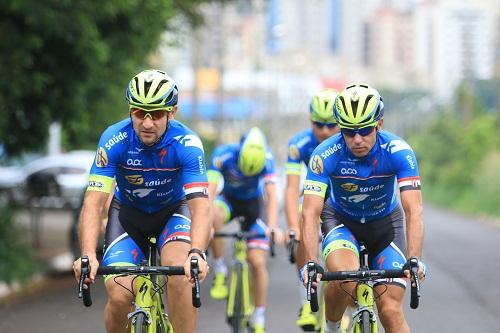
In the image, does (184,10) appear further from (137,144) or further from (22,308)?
(137,144)

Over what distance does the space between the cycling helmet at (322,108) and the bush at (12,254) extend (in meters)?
6.92

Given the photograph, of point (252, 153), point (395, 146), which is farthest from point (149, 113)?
point (252, 153)

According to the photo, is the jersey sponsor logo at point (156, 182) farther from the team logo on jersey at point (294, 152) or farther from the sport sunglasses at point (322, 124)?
the team logo on jersey at point (294, 152)

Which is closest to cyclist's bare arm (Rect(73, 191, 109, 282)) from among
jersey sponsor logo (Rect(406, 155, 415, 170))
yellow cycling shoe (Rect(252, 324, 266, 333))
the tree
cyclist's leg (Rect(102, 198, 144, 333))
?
cyclist's leg (Rect(102, 198, 144, 333))

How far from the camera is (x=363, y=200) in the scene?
778cm

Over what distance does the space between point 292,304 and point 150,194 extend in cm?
623

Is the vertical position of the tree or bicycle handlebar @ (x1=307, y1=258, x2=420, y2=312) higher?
the tree

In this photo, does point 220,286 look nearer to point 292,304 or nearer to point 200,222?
point 292,304

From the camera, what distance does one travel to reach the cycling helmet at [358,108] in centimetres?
711

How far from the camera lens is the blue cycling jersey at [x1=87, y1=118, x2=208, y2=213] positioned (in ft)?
23.6

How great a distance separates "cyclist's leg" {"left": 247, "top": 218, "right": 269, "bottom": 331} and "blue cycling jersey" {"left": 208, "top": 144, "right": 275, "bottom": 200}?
0.56 m

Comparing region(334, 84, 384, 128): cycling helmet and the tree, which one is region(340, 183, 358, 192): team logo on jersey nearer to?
region(334, 84, 384, 128): cycling helmet

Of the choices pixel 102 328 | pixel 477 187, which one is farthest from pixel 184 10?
pixel 477 187

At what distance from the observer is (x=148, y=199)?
7637 mm
